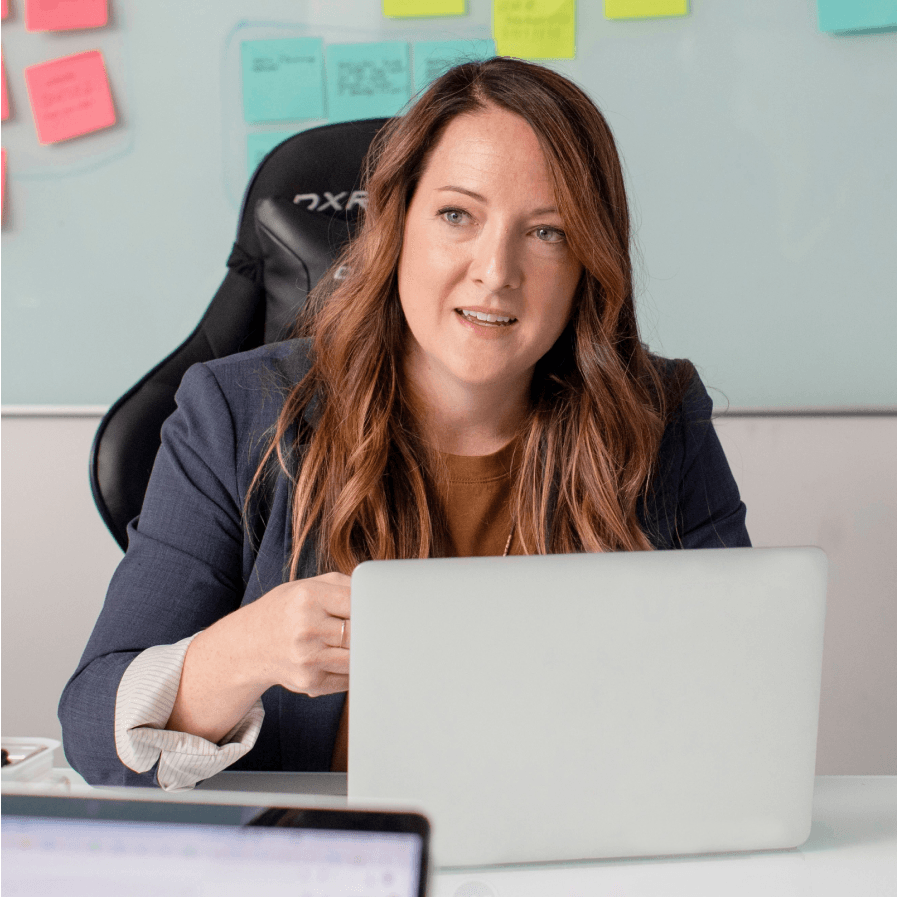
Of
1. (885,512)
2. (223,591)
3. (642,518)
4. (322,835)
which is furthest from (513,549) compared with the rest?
(885,512)

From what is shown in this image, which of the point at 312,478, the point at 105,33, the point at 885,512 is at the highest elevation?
the point at 105,33

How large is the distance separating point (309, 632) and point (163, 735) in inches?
6.3

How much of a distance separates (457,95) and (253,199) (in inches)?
13.4

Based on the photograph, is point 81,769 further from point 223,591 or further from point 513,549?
point 513,549

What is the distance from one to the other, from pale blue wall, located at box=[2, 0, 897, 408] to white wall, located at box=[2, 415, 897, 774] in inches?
3.0

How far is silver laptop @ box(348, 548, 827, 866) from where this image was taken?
469mm

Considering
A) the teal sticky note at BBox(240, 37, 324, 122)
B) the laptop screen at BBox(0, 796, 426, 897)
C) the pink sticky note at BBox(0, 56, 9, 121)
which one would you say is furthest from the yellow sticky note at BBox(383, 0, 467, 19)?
the laptop screen at BBox(0, 796, 426, 897)

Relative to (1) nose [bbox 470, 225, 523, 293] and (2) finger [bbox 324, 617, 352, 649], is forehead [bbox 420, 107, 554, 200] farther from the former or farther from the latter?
(2) finger [bbox 324, 617, 352, 649]

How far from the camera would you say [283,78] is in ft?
5.25

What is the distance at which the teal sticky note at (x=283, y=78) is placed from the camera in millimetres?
1585

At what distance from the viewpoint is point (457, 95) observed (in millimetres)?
934

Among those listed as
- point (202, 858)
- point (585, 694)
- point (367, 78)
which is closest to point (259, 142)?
point (367, 78)

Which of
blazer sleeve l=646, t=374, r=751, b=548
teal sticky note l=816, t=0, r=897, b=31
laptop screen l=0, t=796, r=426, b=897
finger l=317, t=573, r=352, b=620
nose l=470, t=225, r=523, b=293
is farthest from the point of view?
teal sticky note l=816, t=0, r=897, b=31

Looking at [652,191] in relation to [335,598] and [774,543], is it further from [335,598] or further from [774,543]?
[335,598]
